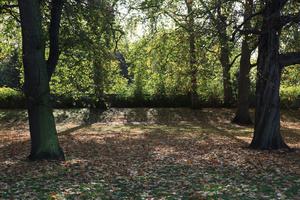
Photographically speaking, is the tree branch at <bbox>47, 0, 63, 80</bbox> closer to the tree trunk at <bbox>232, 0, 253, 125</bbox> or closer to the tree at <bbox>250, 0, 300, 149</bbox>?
the tree at <bbox>250, 0, 300, 149</bbox>

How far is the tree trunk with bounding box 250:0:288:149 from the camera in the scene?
44.6ft

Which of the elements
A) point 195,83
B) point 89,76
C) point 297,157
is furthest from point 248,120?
point 297,157

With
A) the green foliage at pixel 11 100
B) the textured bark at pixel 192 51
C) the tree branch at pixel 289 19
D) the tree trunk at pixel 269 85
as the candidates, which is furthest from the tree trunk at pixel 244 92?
the green foliage at pixel 11 100

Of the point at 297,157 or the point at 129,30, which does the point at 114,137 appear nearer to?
the point at 129,30

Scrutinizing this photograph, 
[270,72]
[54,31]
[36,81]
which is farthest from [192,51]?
[36,81]

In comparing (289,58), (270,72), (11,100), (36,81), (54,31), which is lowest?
(11,100)

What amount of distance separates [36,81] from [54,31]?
1908mm

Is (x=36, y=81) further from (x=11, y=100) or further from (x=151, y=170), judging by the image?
(x=11, y=100)

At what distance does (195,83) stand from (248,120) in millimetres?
4459

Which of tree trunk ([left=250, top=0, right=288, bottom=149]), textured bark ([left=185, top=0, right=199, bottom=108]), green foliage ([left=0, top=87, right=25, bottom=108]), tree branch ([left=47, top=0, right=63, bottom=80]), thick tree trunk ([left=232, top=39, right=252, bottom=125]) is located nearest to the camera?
tree branch ([left=47, top=0, right=63, bottom=80])

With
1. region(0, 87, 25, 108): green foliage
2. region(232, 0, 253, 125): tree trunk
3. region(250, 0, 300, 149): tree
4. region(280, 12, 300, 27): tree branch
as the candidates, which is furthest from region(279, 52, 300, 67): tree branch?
region(0, 87, 25, 108): green foliage

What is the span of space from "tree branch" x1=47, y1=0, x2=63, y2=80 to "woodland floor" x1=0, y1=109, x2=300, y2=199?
9.49 ft

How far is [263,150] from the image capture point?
1416 centimetres

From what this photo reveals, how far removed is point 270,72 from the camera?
1377 cm
